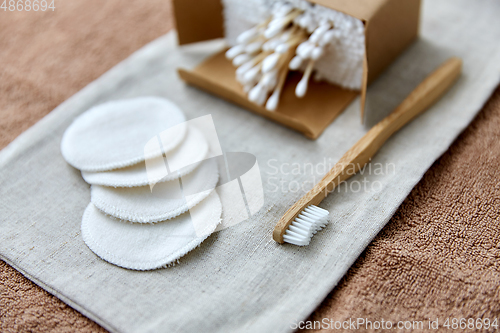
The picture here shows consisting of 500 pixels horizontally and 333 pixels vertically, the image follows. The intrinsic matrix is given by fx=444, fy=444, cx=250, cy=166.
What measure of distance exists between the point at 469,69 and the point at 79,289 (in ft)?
2.35

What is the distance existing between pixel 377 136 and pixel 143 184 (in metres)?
0.34

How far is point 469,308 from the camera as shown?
1.66ft

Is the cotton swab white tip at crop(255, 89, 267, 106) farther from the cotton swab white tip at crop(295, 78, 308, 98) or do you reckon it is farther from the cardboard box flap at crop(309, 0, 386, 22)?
the cardboard box flap at crop(309, 0, 386, 22)

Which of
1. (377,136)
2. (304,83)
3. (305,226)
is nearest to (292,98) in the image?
(304,83)

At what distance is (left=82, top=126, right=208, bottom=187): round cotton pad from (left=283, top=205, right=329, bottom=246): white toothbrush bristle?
6.6 inches

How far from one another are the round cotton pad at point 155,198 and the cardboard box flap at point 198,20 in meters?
0.33

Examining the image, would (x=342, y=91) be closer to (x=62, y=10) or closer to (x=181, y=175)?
(x=181, y=175)

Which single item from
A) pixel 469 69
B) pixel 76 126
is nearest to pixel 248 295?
pixel 76 126

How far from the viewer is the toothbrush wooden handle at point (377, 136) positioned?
0.58 m

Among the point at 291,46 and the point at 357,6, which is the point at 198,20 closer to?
the point at 291,46

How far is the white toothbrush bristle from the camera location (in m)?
0.55

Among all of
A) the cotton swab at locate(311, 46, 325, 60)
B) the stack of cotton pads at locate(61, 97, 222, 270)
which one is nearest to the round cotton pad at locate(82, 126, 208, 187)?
the stack of cotton pads at locate(61, 97, 222, 270)

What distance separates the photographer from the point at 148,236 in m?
0.58

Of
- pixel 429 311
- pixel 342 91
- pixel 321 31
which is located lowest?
pixel 429 311
